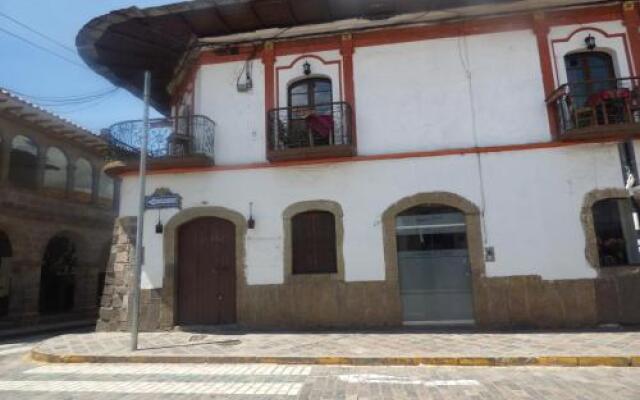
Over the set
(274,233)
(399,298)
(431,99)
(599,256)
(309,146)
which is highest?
(431,99)

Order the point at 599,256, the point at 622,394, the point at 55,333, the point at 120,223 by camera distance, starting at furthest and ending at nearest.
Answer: the point at 55,333 < the point at 120,223 < the point at 599,256 < the point at 622,394

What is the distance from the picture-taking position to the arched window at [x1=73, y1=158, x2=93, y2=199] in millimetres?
19411

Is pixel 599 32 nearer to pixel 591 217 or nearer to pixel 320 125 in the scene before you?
pixel 591 217

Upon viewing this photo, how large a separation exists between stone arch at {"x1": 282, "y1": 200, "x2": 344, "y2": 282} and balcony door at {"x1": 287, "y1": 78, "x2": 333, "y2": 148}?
4.61 feet

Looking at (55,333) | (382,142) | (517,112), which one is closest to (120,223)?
(55,333)

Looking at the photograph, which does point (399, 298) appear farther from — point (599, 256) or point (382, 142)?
point (599, 256)

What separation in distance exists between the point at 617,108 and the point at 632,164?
292cm

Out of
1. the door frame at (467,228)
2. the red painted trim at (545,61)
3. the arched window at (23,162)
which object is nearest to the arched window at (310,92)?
the door frame at (467,228)

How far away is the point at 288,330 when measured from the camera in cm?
1045

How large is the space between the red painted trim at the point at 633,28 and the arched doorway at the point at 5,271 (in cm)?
1920

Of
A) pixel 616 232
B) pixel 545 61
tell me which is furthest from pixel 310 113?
pixel 616 232

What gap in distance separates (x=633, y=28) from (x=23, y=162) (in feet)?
62.5

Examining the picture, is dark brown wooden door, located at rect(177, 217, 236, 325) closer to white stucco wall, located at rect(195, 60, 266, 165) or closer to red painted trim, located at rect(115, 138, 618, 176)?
red painted trim, located at rect(115, 138, 618, 176)

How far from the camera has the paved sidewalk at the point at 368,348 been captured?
7.06m
